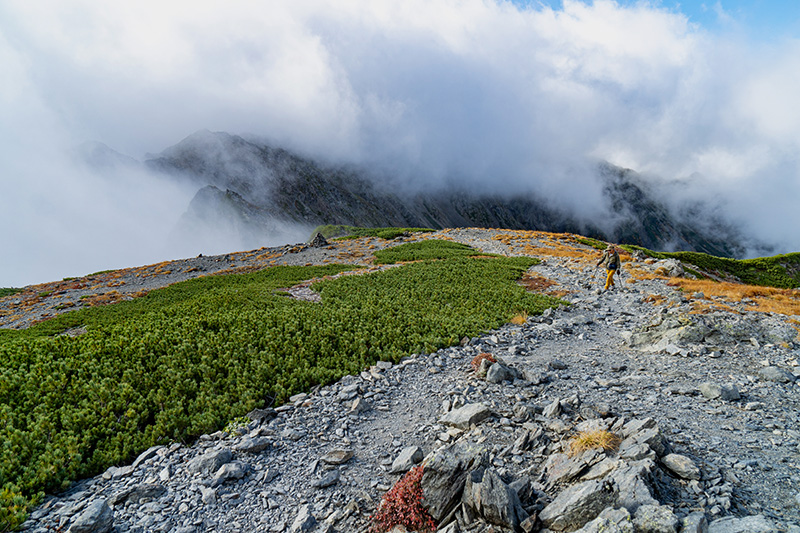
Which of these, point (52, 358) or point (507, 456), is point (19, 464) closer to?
point (52, 358)

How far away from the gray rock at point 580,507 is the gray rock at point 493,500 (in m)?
0.44

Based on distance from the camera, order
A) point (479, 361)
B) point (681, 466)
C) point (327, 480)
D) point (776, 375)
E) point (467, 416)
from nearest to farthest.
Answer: point (681, 466) → point (327, 480) → point (467, 416) → point (776, 375) → point (479, 361)

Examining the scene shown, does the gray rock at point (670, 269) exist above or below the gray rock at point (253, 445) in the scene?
Result: above

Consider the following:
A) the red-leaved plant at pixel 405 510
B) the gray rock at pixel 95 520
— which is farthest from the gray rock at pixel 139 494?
the red-leaved plant at pixel 405 510

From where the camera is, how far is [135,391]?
11.6 m

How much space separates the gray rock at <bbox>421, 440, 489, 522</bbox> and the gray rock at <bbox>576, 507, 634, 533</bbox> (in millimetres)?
2085

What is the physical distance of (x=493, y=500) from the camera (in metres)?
6.38

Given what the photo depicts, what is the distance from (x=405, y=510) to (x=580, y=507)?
10.1 ft

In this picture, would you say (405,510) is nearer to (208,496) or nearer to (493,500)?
(493,500)

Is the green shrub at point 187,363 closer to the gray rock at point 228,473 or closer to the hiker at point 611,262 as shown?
the gray rock at point 228,473

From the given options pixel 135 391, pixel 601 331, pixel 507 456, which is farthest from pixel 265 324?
pixel 601 331

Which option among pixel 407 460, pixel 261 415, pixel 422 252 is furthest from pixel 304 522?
pixel 422 252

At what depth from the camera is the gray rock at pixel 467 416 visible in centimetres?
972

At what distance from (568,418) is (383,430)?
4.87m
